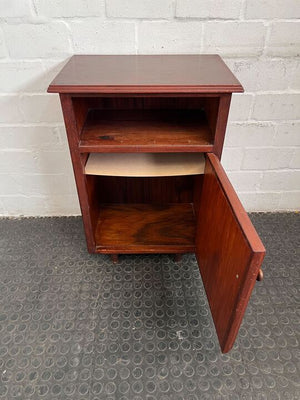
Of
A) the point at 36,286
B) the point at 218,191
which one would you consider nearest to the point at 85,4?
the point at 218,191

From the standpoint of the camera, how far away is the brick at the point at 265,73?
1046 mm

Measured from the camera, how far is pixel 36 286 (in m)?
1.10

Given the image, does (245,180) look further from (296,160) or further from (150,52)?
(150,52)

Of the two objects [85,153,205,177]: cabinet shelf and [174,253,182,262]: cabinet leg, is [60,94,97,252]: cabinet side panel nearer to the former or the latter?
[85,153,205,177]: cabinet shelf

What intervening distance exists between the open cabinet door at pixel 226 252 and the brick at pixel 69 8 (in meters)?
0.59

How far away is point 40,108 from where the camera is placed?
112 cm

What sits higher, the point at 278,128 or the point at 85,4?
the point at 85,4

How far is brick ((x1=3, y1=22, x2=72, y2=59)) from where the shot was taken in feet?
3.18

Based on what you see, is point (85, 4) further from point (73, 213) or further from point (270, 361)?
point (270, 361)

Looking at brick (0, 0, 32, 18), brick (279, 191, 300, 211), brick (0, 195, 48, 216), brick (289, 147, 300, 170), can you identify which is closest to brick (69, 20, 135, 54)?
brick (0, 0, 32, 18)

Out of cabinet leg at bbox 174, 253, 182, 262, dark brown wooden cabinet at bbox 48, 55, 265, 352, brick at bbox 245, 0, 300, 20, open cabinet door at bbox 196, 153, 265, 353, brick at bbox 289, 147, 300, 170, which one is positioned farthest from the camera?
brick at bbox 289, 147, 300, 170

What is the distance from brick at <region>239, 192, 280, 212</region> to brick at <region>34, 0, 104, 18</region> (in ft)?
3.10

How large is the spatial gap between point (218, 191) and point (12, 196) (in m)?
1.01

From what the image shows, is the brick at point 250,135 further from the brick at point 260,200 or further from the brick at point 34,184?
the brick at point 34,184
